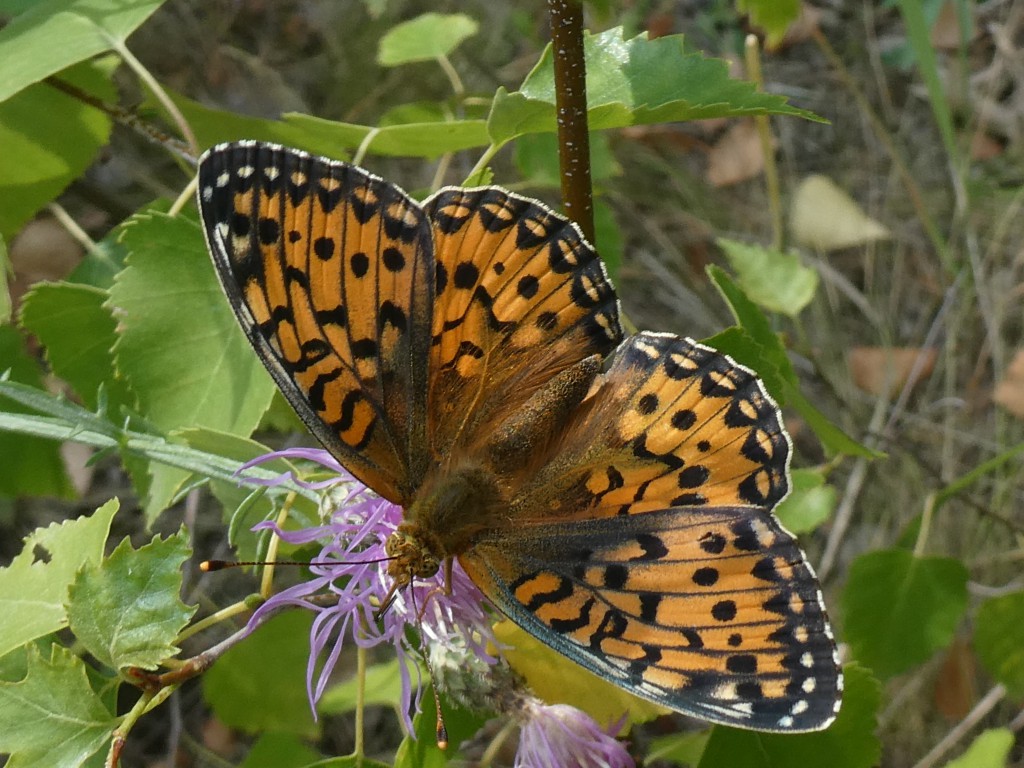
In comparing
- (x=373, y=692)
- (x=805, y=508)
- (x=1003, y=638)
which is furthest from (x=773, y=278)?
(x=373, y=692)

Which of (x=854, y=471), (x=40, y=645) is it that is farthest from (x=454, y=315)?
(x=854, y=471)

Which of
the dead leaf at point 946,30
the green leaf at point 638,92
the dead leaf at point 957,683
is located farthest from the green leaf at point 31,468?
the dead leaf at point 946,30

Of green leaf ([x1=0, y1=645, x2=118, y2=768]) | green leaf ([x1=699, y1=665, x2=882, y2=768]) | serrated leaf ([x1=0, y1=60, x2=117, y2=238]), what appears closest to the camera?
green leaf ([x1=0, y1=645, x2=118, y2=768])

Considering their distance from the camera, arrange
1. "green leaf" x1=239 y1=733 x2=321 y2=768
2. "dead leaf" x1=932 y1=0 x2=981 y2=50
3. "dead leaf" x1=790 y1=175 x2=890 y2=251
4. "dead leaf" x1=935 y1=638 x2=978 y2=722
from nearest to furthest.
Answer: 1. "green leaf" x1=239 y1=733 x2=321 y2=768
2. "dead leaf" x1=935 y1=638 x2=978 y2=722
3. "dead leaf" x1=790 y1=175 x2=890 y2=251
4. "dead leaf" x1=932 y1=0 x2=981 y2=50

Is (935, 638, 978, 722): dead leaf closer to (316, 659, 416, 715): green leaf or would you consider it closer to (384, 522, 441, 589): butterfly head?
(316, 659, 416, 715): green leaf

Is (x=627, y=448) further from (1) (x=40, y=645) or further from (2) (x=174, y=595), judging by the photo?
(1) (x=40, y=645)

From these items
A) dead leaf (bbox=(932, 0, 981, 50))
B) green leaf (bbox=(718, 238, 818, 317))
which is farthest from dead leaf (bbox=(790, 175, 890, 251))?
green leaf (bbox=(718, 238, 818, 317))

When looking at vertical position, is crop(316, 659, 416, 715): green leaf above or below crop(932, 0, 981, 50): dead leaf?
below
